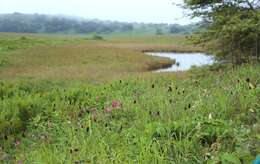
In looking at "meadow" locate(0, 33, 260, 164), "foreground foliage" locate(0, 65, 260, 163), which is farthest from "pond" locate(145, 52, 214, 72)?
"foreground foliage" locate(0, 65, 260, 163)

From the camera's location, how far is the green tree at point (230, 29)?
12.3 meters

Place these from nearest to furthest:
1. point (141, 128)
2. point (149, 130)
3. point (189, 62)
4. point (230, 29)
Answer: point (149, 130) < point (141, 128) < point (230, 29) < point (189, 62)

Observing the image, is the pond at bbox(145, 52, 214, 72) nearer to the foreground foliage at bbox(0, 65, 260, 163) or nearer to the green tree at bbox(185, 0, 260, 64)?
the green tree at bbox(185, 0, 260, 64)

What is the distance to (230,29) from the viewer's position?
40.3ft

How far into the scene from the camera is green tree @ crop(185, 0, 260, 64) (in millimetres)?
12297

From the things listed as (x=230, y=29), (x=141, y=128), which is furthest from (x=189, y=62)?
(x=141, y=128)

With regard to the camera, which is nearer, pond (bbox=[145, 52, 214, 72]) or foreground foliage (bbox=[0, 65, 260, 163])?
foreground foliage (bbox=[0, 65, 260, 163])

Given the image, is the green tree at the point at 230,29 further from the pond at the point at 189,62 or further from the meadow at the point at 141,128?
the meadow at the point at 141,128

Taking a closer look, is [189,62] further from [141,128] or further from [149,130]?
[149,130]

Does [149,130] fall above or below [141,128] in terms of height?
above

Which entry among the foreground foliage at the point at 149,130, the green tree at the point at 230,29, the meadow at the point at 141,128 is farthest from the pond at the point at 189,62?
the foreground foliage at the point at 149,130

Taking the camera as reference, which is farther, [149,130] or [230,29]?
[230,29]

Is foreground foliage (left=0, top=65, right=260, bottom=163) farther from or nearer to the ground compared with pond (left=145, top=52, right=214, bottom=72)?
farther from the ground

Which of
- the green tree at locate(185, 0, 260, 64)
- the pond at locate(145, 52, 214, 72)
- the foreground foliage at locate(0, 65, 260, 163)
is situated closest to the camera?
the foreground foliage at locate(0, 65, 260, 163)
